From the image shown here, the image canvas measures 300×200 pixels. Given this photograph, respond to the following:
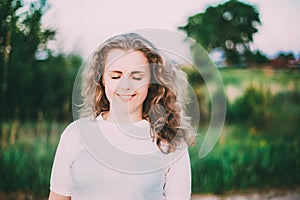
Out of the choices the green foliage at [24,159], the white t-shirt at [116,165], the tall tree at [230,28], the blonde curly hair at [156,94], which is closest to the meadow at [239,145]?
the green foliage at [24,159]

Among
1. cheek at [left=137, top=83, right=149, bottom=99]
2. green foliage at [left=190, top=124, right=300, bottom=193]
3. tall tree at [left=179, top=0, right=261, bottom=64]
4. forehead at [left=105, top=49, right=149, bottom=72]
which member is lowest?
green foliage at [left=190, top=124, right=300, bottom=193]

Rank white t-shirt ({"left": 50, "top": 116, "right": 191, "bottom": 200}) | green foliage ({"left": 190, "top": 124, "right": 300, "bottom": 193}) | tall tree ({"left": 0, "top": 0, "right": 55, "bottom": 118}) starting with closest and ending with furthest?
white t-shirt ({"left": 50, "top": 116, "right": 191, "bottom": 200}), tall tree ({"left": 0, "top": 0, "right": 55, "bottom": 118}), green foliage ({"left": 190, "top": 124, "right": 300, "bottom": 193})

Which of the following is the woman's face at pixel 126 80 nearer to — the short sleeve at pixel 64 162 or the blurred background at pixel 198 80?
the short sleeve at pixel 64 162

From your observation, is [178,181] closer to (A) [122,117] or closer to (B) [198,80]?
(A) [122,117]

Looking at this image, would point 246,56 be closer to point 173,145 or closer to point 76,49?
point 76,49

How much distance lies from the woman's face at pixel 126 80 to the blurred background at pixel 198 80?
3.60ft

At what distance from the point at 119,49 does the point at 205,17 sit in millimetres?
1301

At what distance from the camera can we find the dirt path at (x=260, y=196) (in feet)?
7.91

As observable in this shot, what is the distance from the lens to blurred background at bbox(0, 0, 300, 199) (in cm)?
229

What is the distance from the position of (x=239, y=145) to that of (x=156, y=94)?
1311 mm

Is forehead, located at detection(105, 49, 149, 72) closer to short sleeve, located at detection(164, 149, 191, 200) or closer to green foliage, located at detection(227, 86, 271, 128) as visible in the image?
short sleeve, located at detection(164, 149, 191, 200)

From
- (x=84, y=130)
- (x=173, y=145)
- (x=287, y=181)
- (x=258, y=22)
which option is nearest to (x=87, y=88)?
(x=84, y=130)

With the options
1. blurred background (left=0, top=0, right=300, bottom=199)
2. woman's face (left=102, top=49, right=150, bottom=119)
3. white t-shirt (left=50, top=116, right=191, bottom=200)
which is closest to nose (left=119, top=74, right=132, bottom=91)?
woman's face (left=102, top=49, right=150, bottom=119)

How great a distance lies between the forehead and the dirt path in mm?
1379
